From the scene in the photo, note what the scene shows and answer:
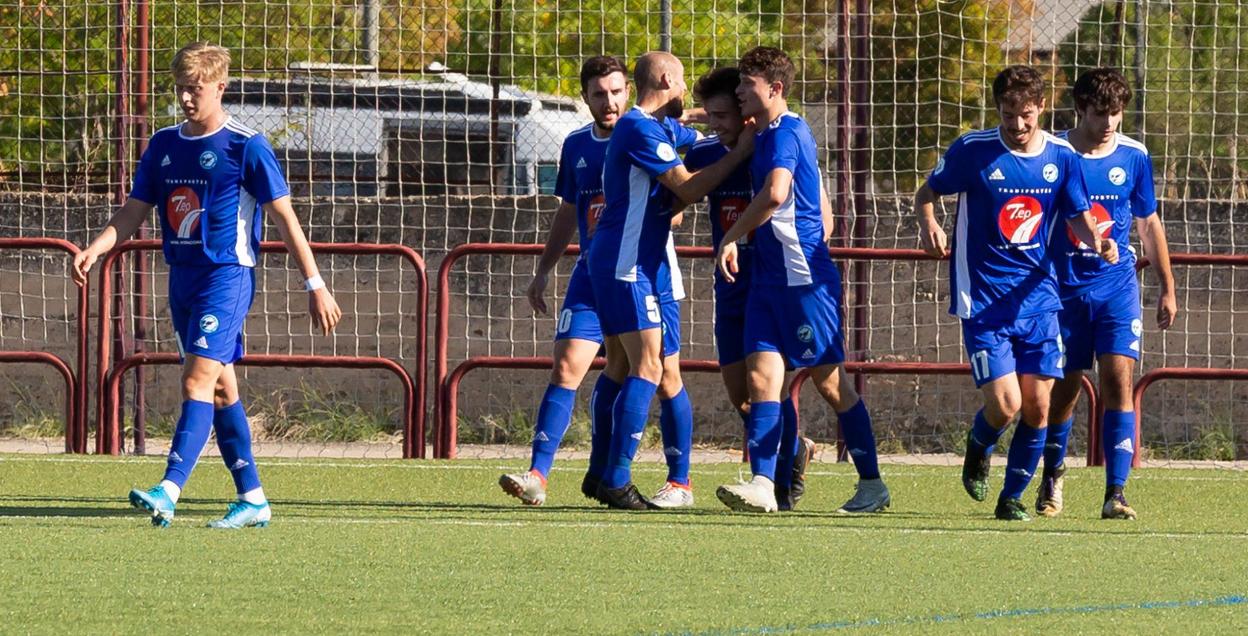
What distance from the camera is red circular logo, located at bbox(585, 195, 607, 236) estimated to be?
7973mm

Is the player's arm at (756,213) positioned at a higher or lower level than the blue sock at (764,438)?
higher

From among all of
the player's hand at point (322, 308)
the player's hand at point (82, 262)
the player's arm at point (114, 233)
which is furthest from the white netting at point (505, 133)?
the player's hand at point (322, 308)

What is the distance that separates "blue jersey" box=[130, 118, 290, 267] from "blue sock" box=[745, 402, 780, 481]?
2056 millimetres

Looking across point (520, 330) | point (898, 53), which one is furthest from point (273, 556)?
point (898, 53)

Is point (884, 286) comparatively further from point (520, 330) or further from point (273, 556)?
point (273, 556)

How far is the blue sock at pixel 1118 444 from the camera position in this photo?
7.78 metres

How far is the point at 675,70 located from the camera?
7812mm

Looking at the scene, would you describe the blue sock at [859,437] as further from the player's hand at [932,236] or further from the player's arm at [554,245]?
the player's arm at [554,245]

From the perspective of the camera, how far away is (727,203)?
7.82 meters

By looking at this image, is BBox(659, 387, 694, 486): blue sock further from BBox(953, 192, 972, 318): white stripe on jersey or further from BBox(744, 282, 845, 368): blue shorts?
BBox(953, 192, 972, 318): white stripe on jersey

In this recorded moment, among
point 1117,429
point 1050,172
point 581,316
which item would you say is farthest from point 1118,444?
point 581,316

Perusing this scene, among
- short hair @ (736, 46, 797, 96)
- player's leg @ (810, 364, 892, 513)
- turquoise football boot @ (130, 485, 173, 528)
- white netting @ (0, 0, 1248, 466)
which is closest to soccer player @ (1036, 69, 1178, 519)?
player's leg @ (810, 364, 892, 513)

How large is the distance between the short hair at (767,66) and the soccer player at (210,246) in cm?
191

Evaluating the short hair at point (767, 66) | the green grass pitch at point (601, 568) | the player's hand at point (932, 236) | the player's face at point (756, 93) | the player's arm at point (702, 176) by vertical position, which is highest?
the short hair at point (767, 66)
